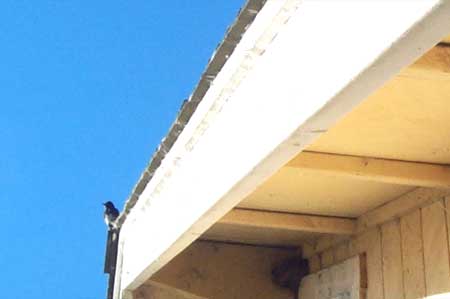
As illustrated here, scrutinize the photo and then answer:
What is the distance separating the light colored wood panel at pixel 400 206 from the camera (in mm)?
2500

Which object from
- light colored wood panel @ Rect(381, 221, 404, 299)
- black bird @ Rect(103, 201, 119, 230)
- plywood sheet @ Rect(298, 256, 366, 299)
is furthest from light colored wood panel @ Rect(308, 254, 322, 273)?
black bird @ Rect(103, 201, 119, 230)

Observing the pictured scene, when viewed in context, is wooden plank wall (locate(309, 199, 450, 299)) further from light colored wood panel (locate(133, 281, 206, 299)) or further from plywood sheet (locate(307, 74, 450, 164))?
light colored wood panel (locate(133, 281, 206, 299))

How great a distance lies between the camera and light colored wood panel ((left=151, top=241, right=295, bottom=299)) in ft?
12.0

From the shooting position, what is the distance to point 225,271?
3.72 meters

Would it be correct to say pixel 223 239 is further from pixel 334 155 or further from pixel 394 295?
pixel 334 155

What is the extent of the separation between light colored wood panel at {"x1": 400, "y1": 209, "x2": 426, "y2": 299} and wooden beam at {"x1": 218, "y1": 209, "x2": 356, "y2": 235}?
1.38ft

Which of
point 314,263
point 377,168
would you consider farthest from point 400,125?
point 314,263

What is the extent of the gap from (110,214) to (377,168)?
1.75m

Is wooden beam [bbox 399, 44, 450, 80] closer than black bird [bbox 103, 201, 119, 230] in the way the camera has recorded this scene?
Yes

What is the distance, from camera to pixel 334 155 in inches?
86.7

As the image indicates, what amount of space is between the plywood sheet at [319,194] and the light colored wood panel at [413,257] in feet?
0.39

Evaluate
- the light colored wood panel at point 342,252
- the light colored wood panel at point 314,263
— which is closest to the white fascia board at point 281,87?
the light colored wood panel at point 342,252

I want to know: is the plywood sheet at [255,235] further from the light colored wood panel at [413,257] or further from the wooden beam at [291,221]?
the light colored wood panel at [413,257]

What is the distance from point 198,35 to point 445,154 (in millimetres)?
16755
